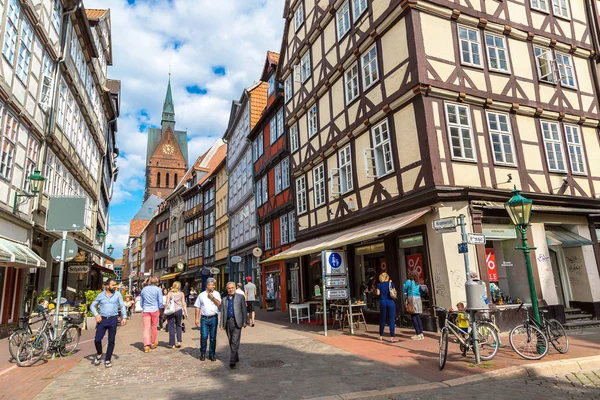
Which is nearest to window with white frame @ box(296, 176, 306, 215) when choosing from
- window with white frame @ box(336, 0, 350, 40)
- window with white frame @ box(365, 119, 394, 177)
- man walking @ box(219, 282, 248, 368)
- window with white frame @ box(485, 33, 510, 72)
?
window with white frame @ box(365, 119, 394, 177)

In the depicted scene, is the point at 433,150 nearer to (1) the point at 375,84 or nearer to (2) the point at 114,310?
(1) the point at 375,84

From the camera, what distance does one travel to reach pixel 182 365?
313 inches

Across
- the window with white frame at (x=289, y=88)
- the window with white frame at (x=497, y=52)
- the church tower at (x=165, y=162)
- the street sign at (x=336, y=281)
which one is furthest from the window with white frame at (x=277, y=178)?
→ the church tower at (x=165, y=162)

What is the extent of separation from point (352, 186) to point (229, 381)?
9637mm

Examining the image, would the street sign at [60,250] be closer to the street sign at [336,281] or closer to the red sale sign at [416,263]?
the street sign at [336,281]

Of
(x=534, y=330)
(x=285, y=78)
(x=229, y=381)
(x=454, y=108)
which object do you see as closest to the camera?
(x=229, y=381)

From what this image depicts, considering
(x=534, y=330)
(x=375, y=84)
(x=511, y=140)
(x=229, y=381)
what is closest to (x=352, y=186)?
(x=375, y=84)

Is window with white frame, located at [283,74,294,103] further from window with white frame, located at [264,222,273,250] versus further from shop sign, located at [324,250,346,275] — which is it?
shop sign, located at [324,250,346,275]

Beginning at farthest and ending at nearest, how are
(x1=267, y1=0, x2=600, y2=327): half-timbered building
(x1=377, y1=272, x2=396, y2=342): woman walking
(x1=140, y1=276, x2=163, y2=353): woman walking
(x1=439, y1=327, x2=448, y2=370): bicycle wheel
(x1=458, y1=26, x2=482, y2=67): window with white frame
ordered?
(x1=458, y1=26, x2=482, y2=67): window with white frame, (x1=267, y1=0, x2=600, y2=327): half-timbered building, (x1=377, y1=272, x2=396, y2=342): woman walking, (x1=140, y1=276, x2=163, y2=353): woman walking, (x1=439, y1=327, x2=448, y2=370): bicycle wheel

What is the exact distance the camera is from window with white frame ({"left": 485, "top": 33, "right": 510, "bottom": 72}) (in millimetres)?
13109

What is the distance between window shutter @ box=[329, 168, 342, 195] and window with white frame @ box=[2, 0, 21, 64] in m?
11.0

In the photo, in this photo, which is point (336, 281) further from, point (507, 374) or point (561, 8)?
point (561, 8)

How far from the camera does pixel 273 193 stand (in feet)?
81.7

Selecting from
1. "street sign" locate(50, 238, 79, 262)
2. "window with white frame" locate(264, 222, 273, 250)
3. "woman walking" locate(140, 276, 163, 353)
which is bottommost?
"woman walking" locate(140, 276, 163, 353)
